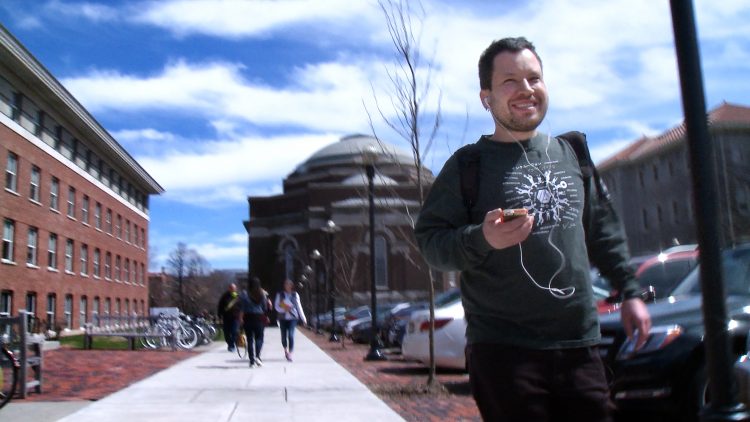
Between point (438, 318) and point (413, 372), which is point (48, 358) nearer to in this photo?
point (413, 372)

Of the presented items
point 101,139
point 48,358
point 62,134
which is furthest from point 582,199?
point 101,139

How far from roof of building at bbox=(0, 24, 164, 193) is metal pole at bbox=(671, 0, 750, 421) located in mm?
31483

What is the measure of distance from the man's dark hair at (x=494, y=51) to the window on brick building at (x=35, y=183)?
34922mm

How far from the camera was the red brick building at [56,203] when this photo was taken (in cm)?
3153

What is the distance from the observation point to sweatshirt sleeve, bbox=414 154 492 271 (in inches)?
Result: 99.5

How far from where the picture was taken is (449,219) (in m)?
2.71

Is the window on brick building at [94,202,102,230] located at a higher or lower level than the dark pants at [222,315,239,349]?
higher

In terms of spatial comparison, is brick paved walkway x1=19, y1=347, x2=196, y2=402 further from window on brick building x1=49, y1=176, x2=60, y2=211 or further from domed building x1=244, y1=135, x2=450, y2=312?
domed building x1=244, y1=135, x2=450, y2=312

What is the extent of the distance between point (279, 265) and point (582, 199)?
78456 millimetres

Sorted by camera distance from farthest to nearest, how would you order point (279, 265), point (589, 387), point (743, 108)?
point (279, 265), point (743, 108), point (589, 387)

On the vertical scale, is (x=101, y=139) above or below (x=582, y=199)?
above

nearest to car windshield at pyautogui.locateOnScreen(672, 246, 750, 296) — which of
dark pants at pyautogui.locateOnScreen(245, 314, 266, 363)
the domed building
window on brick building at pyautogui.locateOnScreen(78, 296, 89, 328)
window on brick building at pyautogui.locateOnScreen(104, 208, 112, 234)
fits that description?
dark pants at pyautogui.locateOnScreen(245, 314, 266, 363)

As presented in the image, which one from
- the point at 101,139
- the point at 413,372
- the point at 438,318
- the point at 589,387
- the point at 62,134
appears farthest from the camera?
the point at 101,139

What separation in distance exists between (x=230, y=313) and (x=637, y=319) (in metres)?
16.6
